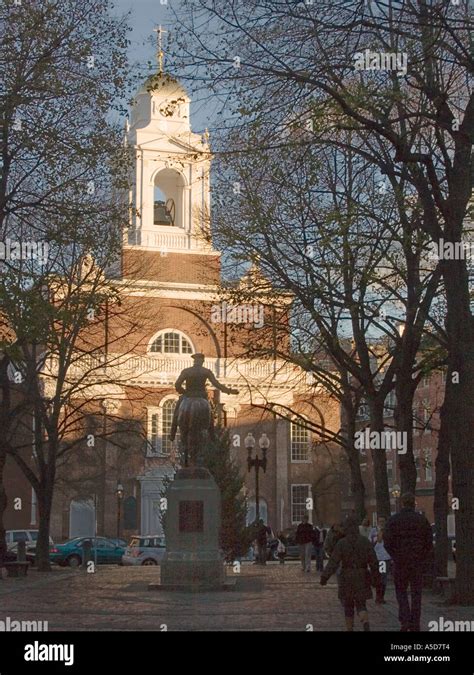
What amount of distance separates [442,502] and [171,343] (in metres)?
41.1

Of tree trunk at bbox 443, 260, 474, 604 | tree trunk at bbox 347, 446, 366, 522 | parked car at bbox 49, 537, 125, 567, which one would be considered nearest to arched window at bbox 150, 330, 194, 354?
parked car at bbox 49, 537, 125, 567

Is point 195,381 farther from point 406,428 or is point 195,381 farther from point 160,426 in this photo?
point 160,426

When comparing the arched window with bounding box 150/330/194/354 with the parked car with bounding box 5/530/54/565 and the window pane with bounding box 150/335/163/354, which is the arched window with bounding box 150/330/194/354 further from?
the parked car with bounding box 5/530/54/565

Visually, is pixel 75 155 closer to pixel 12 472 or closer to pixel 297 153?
pixel 297 153

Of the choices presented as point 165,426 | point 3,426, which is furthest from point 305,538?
point 165,426

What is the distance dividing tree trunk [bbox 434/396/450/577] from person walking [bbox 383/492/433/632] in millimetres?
9567

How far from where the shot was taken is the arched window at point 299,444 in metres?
65.9

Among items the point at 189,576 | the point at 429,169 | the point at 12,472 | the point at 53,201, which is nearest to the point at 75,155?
the point at 53,201

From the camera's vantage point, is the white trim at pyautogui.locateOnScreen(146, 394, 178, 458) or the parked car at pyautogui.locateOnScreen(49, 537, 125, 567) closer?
the parked car at pyautogui.locateOnScreen(49, 537, 125, 567)

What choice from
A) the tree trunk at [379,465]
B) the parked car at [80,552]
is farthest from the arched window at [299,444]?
the tree trunk at [379,465]

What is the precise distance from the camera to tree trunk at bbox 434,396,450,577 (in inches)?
947

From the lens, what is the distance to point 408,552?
1420 centimetres

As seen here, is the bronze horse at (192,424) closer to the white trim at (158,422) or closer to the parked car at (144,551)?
the parked car at (144,551)

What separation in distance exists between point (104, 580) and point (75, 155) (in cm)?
1185
